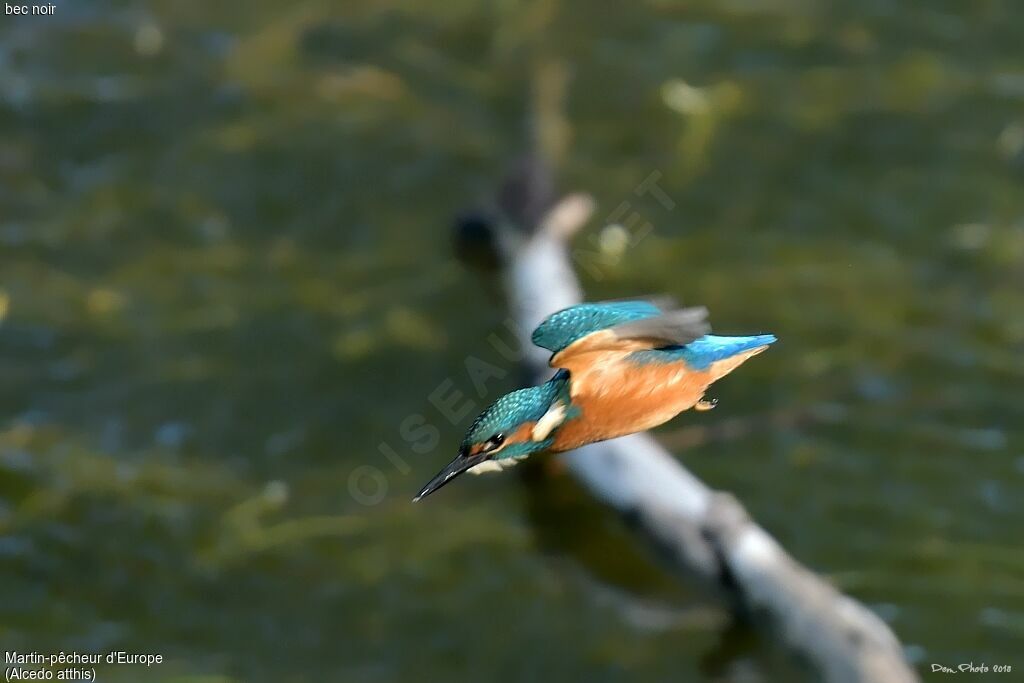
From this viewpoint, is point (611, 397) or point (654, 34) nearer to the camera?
point (611, 397)

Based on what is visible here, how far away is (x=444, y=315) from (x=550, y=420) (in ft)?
10.2

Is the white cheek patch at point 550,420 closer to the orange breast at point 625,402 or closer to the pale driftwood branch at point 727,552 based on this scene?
the orange breast at point 625,402

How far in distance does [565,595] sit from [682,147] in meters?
1.94

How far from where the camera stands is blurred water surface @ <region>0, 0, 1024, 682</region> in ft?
12.9

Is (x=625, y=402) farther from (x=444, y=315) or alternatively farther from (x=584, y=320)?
(x=444, y=315)

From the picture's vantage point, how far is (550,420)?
5.35 ft

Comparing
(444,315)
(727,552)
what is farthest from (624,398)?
(444,315)

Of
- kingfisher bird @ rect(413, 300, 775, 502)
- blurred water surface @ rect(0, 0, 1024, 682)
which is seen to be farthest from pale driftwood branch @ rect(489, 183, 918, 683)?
kingfisher bird @ rect(413, 300, 775, 502)

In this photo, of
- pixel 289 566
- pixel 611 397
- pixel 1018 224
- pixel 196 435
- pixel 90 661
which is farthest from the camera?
pixel 1018 224

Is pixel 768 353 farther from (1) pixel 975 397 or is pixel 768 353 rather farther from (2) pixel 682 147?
(2) pixel 682 147

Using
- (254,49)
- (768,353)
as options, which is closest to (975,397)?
(768,353)

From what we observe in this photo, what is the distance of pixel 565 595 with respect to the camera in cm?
403

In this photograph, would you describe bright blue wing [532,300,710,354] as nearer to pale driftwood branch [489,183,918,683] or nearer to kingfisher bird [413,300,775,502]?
kingfisher bird [413,300,775,502]

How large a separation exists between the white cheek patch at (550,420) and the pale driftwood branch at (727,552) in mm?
2052
